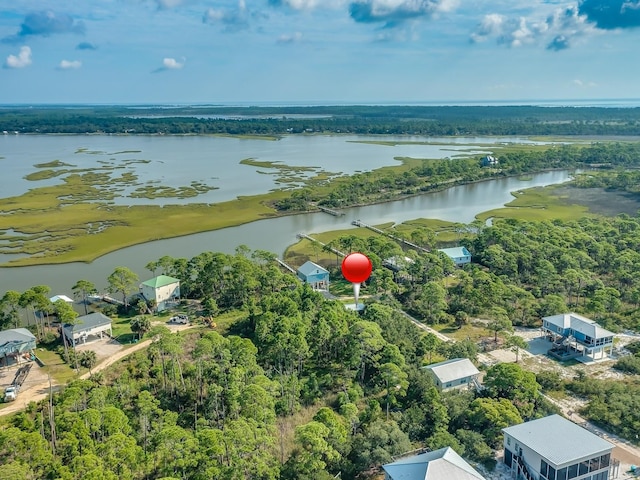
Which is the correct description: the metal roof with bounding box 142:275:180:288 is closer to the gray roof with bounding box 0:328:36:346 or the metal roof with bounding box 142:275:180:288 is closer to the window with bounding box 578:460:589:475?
the gray roof with bounding box 0:328:36:346

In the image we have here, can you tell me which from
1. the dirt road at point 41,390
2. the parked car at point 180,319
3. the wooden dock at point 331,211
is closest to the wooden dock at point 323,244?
the wooden dock at point 331,211

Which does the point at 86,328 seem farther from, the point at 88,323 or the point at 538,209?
the point at 538,209

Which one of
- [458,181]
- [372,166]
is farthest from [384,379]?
[372,166]

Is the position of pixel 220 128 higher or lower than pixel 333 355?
higher

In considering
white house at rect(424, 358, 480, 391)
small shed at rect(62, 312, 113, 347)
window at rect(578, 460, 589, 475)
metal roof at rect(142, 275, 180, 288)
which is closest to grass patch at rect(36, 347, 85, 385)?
small shed at rect(62, 312, 113, 347)

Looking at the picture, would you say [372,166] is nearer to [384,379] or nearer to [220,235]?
[220,235]

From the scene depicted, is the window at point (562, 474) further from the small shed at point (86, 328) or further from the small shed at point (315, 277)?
the small shed at point (86, 328)
